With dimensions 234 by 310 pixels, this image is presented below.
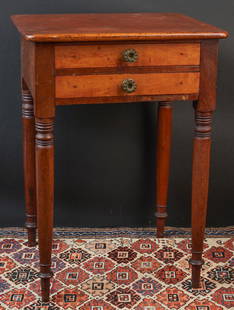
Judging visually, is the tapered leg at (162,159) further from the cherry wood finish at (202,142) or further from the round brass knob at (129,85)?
the round brass knob at (129,85)

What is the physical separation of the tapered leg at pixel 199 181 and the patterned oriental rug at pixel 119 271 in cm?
11

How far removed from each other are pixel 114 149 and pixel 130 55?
78 cm

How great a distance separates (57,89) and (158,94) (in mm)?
317

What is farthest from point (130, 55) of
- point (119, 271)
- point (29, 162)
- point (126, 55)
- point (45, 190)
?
point (119, 271)

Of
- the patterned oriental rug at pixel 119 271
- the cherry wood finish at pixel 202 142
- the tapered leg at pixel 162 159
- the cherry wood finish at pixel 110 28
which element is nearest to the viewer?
the cherry wood finish at pixel 110 28

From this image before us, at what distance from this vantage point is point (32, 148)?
91.4 inches

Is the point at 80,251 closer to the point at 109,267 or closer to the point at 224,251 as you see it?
the point at 109,267

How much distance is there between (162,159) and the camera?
2.46 meters

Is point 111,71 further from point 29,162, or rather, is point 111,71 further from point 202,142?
point 29,162

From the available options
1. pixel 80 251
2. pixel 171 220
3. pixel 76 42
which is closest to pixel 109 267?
pixel 80 251

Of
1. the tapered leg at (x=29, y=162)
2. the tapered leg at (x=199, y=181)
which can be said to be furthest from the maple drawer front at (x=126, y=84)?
the tapered leg at (x=29, y=162)

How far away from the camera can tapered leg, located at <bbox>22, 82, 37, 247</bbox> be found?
226cm

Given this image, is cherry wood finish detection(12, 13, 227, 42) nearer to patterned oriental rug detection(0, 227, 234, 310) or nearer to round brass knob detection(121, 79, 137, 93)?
round brass knob detection(121, 79, 137, 93)

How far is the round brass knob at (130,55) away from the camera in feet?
6.07
